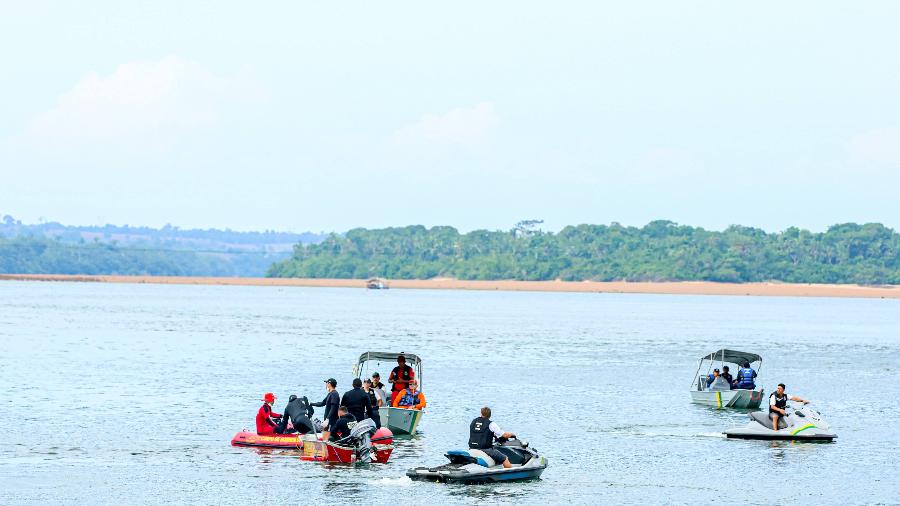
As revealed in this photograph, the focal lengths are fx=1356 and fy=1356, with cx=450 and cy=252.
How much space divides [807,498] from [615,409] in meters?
21.5

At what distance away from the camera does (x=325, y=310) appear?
178875 millimetres

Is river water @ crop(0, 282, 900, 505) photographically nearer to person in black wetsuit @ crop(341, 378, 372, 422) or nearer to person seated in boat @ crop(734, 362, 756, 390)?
person in black wetsuit @ crop(341, 378, 372, 422)

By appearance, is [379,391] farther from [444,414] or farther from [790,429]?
[790,429]

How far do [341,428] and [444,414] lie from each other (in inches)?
577

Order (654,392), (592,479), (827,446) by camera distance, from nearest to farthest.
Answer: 1. (592,479)
2. (827,446)
3. (654,392)

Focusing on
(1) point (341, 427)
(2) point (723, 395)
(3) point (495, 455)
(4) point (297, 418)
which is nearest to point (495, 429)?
(3) point (495, 455)

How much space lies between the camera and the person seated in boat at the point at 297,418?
39.2 metres

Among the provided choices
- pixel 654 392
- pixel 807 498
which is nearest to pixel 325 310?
pixel 654 392

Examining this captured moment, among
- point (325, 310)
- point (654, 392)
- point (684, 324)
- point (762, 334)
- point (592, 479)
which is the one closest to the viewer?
point (592, 479)

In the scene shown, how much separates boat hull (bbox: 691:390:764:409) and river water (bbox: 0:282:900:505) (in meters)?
1.24

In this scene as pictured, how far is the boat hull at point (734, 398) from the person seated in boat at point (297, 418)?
22005 mm

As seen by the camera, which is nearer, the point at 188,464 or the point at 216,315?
the point at 188,464

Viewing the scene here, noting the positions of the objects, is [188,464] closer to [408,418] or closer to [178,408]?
[408,418]

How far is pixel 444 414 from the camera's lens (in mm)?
51344
